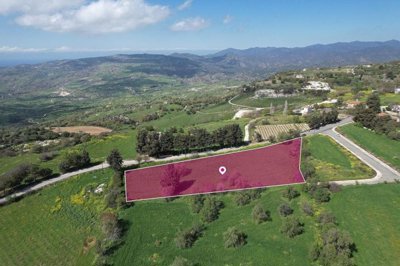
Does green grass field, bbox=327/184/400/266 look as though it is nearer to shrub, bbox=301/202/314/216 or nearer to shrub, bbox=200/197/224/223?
shrub, bbox=301/202/314/216

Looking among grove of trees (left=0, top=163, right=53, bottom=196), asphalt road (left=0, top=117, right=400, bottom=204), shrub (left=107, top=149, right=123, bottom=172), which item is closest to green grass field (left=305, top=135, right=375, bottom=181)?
asphalt road (left=0, top=117, right=400, bottom=204)

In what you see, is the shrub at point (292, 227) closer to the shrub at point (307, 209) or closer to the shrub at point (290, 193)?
the shrub at point (307, 209)

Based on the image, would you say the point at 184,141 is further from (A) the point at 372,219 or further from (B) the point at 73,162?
(A) the point at 372,219

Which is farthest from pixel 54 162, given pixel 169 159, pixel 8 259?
pixel 8 259

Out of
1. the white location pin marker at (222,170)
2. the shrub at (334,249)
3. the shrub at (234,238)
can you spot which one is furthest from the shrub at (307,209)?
the white location pin marker at (222,170)

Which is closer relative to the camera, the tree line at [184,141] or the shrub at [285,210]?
the shrub at [285,210]

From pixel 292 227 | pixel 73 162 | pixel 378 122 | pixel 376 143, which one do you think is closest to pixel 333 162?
pixel 376 143
